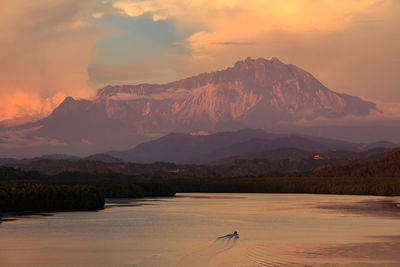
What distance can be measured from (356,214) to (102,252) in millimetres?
57896

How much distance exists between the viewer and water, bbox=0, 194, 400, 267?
52.7 metres

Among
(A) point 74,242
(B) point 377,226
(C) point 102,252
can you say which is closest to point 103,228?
(A) point 74,242

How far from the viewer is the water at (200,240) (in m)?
52.7

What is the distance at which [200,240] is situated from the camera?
222ft

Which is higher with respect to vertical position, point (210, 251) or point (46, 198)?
point (46, 198)

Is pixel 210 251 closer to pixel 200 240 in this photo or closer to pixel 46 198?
pixel 200 240

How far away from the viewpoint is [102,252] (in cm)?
5791

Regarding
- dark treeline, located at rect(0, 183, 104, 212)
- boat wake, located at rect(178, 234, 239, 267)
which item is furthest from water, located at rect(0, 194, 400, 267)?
dark treeline, located at rect(0, 183, 104, 212)

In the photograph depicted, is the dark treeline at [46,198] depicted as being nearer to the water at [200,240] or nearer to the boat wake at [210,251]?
the water at [200,240]

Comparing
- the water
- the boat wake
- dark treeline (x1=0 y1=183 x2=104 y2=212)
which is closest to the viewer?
the boat wake

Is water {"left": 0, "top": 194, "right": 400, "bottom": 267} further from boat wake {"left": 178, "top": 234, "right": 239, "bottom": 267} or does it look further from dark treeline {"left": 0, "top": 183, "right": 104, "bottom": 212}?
dark treeline {"left": 0, "top": 183, "right": 104, "bottom": 212}

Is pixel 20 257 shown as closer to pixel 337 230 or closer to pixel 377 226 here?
pixel 337 230

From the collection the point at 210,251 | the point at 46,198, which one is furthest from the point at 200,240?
the point at 46,198

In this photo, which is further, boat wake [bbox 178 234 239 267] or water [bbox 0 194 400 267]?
water [bbox 0 194 400 267]
